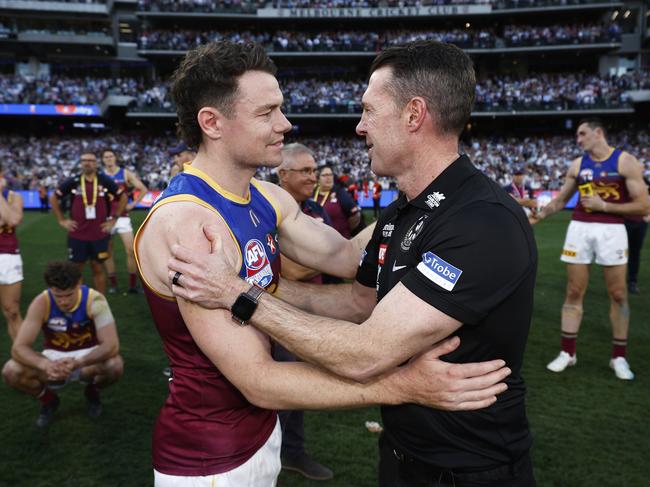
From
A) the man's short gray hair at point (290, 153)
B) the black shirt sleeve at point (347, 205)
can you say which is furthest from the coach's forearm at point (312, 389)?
the black shirt sleeve at point (347, 205)

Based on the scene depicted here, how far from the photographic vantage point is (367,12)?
146 ft

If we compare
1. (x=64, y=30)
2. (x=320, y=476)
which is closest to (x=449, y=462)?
(x=320, y=476)

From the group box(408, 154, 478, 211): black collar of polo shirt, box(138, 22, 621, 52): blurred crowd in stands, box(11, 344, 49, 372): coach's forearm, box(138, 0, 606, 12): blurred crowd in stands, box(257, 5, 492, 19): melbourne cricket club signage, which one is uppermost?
box(138, 0, 606, 12): blurred crowd in stands

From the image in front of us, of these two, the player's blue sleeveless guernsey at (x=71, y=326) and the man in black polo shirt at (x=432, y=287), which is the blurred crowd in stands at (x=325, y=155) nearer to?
the player's blue sleeveless guernsey at (x=71, y=326)

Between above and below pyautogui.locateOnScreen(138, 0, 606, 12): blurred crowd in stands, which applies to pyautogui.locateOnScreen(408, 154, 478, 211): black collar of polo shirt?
below

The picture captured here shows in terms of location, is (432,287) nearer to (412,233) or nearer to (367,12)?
(412,233)

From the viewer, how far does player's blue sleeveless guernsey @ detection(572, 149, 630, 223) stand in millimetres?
6414

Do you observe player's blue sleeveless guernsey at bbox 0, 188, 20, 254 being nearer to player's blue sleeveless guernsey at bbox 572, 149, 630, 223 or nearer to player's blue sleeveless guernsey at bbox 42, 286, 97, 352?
player's blue sleeveless guernsey at bbox 42, 286, 97, 352

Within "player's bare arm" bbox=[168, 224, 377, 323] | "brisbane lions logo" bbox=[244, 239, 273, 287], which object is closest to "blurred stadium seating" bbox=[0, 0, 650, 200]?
"player's bare arm" bbox=[168, 224, 377, 323]

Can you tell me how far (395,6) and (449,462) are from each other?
153 feet

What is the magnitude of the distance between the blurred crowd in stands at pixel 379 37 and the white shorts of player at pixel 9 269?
39000mm

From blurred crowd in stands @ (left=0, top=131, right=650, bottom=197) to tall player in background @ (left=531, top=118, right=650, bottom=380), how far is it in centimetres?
2430

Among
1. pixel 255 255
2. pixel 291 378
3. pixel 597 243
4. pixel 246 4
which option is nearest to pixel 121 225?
pixel 597 243

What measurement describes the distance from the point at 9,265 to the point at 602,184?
7.32 metres
